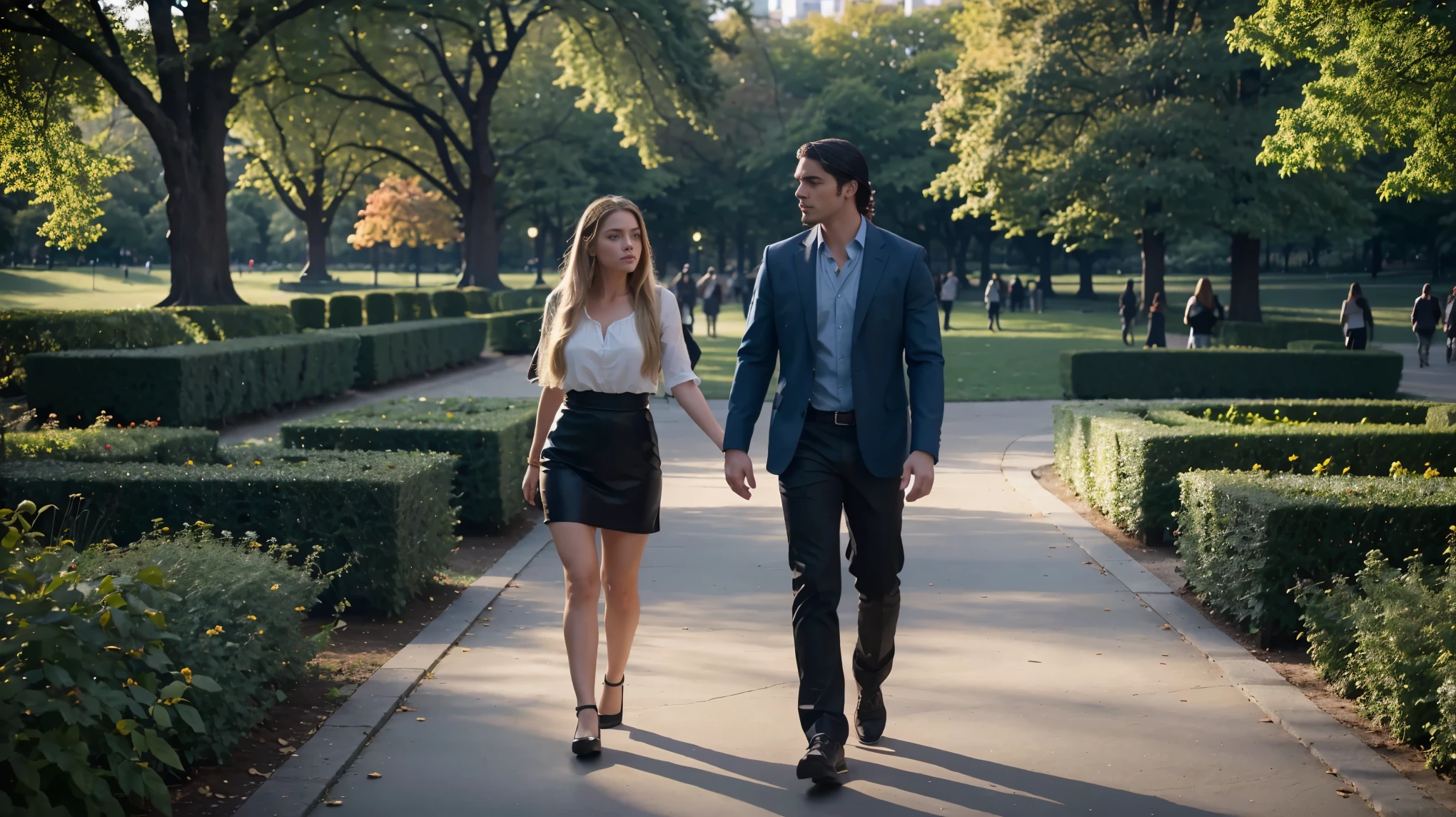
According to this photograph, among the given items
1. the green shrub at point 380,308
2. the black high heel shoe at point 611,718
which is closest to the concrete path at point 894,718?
the black high heel shoe at point 611,718

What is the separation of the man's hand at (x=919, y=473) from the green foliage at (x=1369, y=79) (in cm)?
891

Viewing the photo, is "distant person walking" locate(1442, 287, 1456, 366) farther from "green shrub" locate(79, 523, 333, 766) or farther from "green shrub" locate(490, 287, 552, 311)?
"green shrub" locate(79, 523, 333, 766)

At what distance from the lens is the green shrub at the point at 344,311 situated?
27.1 meters

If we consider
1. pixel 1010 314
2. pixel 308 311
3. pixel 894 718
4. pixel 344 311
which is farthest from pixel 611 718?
pixel 1010 314

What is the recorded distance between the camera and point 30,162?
26406 mm

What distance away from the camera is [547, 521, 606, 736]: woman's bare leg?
4.87 meters

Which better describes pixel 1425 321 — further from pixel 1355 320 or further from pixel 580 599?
A: pixel 580 599

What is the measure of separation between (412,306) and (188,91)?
23.4 feet

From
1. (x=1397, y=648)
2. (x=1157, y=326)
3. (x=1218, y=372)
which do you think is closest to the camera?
(x=1397, y=648)

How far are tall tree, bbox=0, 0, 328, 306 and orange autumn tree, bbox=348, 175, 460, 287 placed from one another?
4451 cm

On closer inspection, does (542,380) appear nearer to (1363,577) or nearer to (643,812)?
(643,812)

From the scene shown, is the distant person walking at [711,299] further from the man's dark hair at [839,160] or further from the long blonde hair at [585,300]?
the man's dark hair at [839,160]

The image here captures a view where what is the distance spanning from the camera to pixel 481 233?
1560 inches

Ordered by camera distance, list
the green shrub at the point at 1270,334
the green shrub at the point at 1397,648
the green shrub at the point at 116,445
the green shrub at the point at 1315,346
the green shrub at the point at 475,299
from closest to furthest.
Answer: the green shrub at the point at 1397,648, the green shrub at the point at 116,445, the green shrub at the point at 1315,346, the green shrub at the point at 1270,334, the green shrub at the point at 475,299
